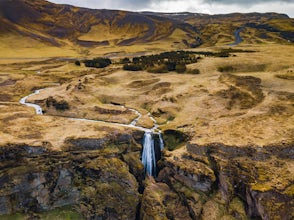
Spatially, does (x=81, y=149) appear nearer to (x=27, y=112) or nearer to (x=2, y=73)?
(x=27, y=112)

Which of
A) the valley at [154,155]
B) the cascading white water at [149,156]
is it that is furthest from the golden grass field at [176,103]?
the cascading white water at [149,156]

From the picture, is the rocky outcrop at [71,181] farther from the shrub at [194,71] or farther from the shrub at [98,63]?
the shrub at [98,63]

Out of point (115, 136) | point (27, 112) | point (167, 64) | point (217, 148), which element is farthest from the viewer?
point (167, 64)

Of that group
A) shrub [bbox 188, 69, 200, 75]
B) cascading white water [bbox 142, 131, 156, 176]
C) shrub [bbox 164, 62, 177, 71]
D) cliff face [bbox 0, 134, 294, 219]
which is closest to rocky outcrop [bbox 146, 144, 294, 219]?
cliff face [bbox 0, 134, 294, 219]

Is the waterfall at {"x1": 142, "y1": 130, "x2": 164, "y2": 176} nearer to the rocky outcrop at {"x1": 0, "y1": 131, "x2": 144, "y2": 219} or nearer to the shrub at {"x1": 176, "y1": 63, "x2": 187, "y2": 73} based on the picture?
the rocky outcrop at {"x1": 0, "y1": 131, "x2": 144, "y2": 219}

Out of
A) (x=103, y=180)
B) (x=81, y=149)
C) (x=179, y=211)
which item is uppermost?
(x=81, y=149)

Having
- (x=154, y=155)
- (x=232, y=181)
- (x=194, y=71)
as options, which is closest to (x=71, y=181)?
(x=154, y=155)

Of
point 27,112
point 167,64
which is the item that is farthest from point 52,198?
point 167,64
